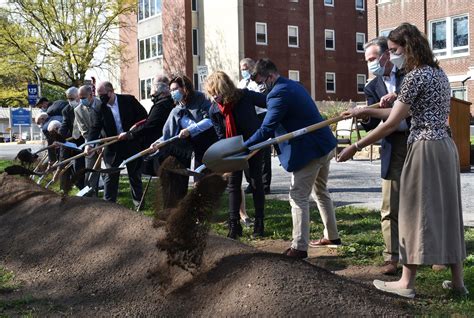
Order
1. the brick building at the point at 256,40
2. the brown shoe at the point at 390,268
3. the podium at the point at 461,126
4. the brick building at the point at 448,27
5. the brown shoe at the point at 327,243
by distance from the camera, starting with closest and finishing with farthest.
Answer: the brown shoe at the point at 390,268 → the brown shoe at the point at 327,243 → the podium at the point at 461,126 → the brick building at the point at 448,27 → the brick building at the point at 256,40

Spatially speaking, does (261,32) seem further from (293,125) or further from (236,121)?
(293,125)

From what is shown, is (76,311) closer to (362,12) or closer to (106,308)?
(106,308)

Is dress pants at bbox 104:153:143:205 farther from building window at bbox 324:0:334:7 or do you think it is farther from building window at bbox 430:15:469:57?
building window at bbox 324:0:334:7

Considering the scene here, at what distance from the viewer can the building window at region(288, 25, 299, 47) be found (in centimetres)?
4256

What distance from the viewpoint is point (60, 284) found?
523 cm

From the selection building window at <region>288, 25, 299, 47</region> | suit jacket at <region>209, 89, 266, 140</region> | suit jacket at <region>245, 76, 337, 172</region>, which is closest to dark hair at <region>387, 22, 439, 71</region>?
suit jacket at <region>245, 76, 337, 172</region>

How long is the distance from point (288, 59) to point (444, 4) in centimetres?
1413

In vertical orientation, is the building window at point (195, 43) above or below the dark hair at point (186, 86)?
above

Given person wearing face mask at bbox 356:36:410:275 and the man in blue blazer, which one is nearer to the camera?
person wearing face mask at bbox 356:36:410:275

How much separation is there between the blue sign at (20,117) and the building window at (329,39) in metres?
22.3

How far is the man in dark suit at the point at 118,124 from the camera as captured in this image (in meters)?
8.96

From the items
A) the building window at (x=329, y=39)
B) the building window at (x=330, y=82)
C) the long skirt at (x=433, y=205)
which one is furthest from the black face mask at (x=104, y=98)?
the building window at (x=329, y=39)

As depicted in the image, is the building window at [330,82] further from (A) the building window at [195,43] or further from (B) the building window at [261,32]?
(A) the building window at [195,43]

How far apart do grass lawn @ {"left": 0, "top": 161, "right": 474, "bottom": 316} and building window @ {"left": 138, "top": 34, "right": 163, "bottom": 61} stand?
34488 millimetres
